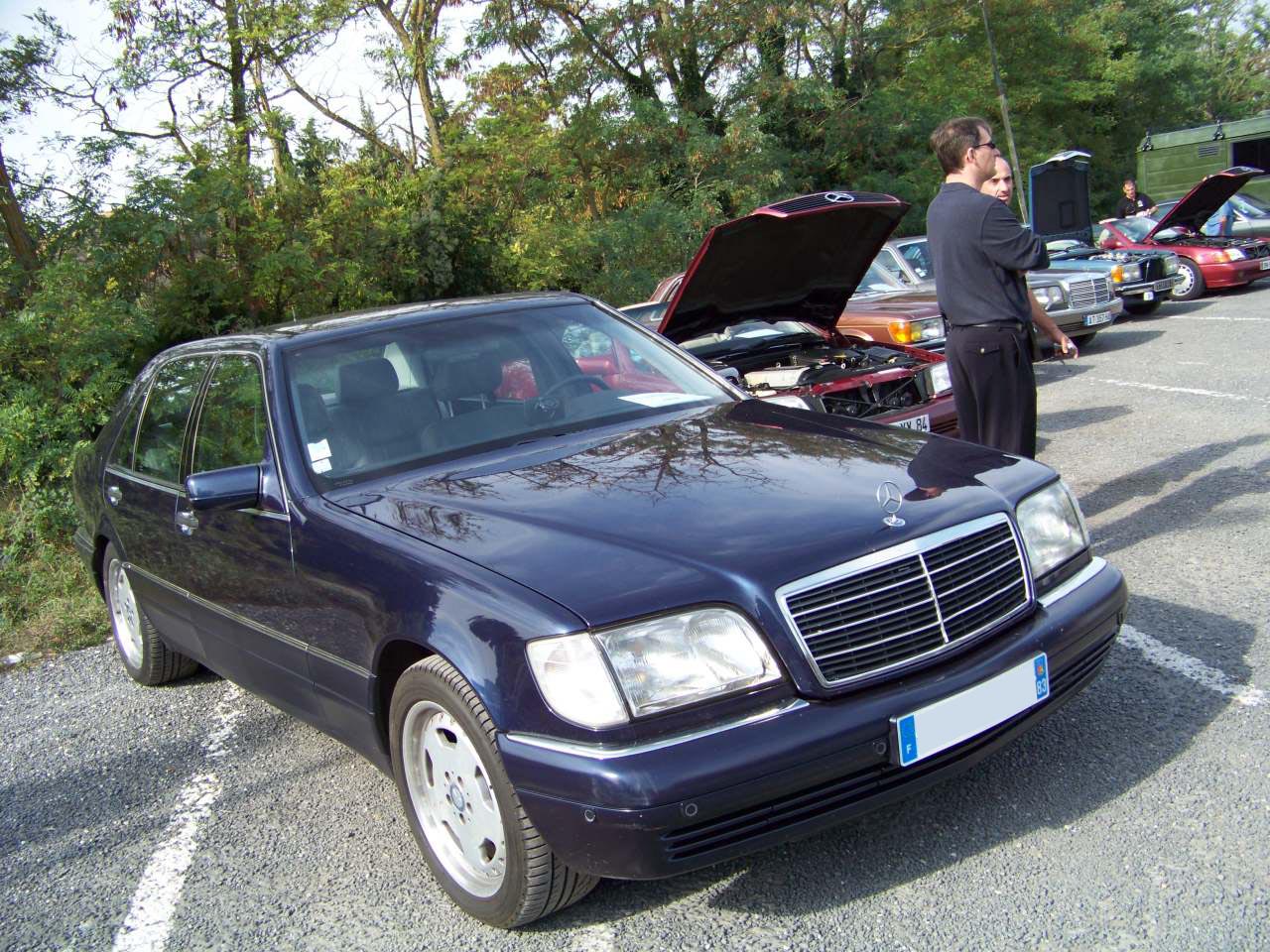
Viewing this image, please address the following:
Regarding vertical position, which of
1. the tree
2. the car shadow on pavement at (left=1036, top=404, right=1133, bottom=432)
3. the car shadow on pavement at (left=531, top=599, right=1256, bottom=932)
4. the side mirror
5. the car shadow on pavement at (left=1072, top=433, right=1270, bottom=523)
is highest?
the tree

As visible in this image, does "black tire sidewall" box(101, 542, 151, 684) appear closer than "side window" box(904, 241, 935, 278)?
Yes

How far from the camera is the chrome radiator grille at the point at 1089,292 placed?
38.9 ft

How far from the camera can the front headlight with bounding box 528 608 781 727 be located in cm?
246

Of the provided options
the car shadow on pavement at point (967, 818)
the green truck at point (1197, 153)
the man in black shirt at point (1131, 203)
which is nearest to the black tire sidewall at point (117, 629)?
the car shadow on pavement at point (967, 818)

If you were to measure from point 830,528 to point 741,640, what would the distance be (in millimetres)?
386

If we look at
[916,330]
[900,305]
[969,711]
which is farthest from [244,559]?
[900,305]

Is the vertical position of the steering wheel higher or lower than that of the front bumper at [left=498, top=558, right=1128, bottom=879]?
higher

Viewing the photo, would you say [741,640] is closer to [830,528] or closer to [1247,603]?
[830,528]

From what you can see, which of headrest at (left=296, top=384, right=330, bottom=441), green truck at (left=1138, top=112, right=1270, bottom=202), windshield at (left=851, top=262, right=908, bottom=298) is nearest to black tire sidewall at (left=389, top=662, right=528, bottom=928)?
headrest at (left=296, top=384, right=330, bottom=441)

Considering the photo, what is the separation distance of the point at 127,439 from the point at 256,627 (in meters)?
1.72

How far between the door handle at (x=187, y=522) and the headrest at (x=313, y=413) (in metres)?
0.71

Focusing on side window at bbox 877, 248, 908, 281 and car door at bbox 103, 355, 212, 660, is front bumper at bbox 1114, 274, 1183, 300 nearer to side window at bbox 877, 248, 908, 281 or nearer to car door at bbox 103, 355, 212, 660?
side window at bbox 877, 248, 908, 281

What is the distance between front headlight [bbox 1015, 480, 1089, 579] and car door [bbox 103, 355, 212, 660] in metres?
2.91

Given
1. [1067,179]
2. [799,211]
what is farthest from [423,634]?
[1067,179]
